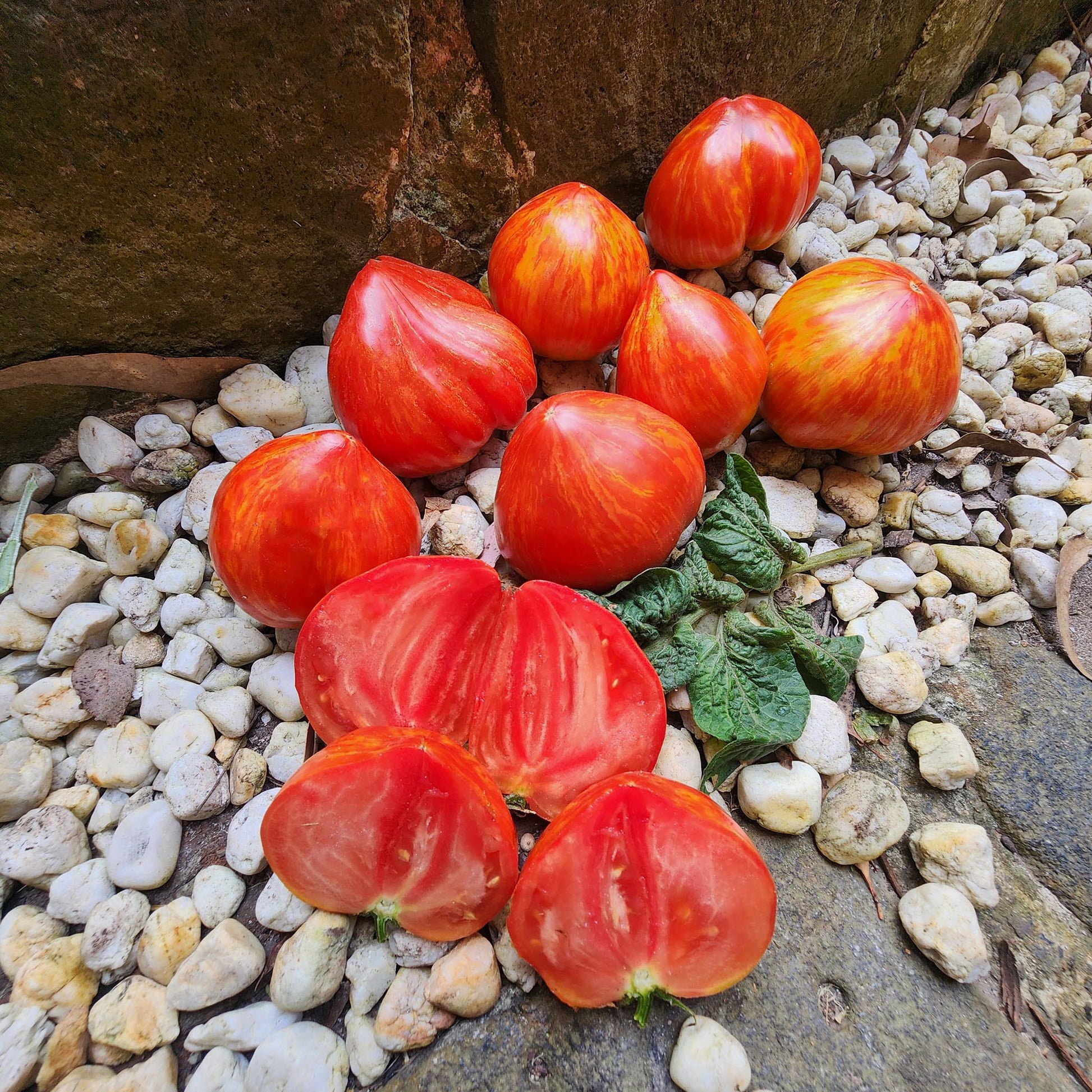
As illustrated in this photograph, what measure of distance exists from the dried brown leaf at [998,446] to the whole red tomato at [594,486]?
601 mm

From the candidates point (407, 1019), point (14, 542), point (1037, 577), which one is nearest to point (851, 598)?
point (1037, 577)

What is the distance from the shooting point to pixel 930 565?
120 centimetres

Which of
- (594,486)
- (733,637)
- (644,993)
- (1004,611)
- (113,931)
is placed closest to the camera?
(644,993)

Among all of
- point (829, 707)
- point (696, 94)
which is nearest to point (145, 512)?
point (829, 707)

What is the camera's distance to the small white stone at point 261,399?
1.21 meters

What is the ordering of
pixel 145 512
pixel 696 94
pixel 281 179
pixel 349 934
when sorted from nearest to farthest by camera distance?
pixel 349 934, pixel 281 179, pixel 145 512, pixel 696 94

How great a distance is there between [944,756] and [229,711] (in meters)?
1.02

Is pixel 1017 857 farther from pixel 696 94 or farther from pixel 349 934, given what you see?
pixel 696 94

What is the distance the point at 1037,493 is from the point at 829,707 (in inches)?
26.2

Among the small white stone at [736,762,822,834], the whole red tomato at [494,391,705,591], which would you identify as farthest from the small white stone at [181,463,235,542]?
the small white stone at [736,762,822,834]

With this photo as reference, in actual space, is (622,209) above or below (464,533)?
above

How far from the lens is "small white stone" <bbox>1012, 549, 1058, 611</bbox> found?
3.86ft

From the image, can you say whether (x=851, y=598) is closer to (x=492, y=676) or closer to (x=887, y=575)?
(x=887, y=575)

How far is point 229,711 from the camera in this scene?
3.28ft
